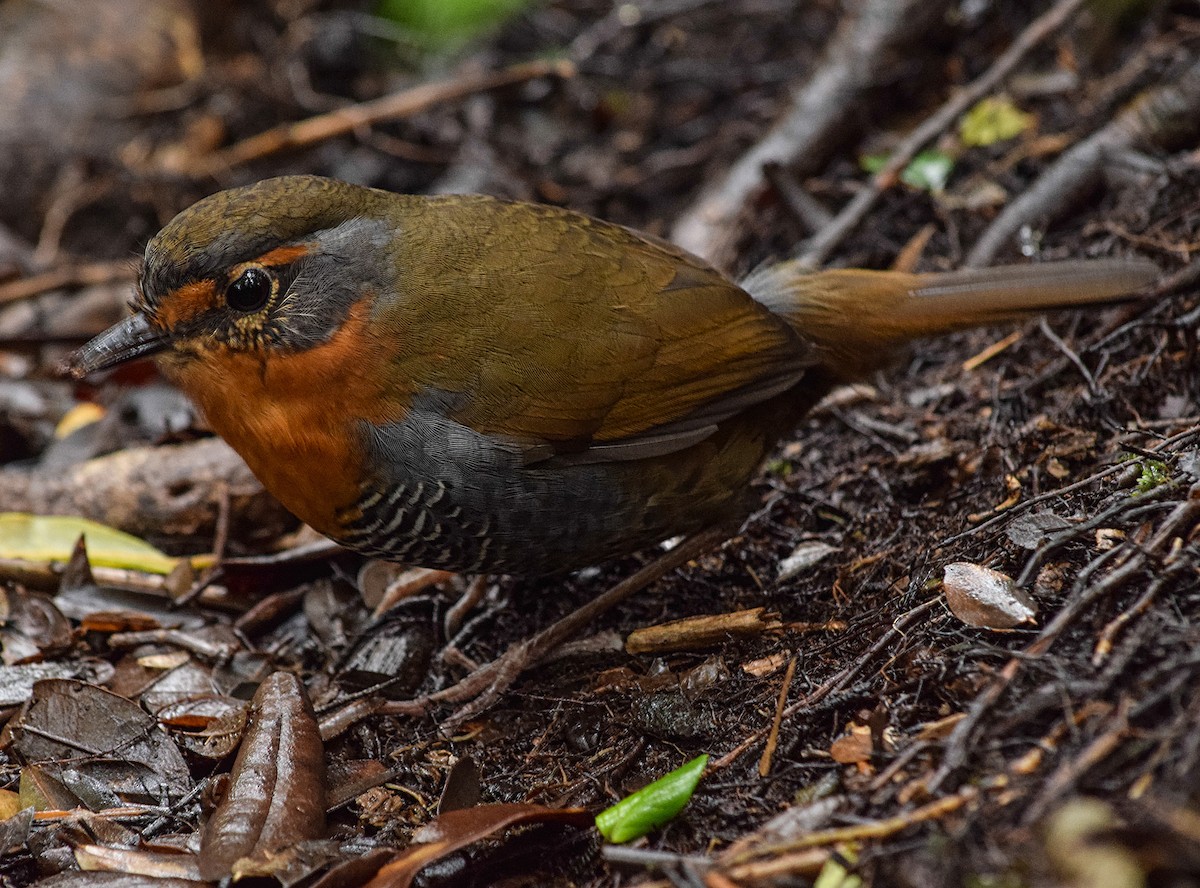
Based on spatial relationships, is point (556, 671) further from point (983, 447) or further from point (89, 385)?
point (89, 385)

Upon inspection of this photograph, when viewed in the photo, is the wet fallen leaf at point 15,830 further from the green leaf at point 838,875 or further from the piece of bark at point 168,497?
the green leaf at point 838,875

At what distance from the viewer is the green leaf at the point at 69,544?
156 inches

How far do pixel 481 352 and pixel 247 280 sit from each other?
0.66 metres

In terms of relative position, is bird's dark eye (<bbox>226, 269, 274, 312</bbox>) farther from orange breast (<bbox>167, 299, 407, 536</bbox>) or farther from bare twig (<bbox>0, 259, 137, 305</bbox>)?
bare twig (<bbox>0, 259, 137, 305</bbox>)

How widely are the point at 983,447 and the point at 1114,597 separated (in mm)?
1328

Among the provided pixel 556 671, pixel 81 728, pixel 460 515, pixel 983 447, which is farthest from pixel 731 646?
pixel 81 728

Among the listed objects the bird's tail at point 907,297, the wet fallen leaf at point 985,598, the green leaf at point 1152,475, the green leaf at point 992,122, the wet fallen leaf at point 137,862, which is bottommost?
the wet fallen leaf at point 137,862

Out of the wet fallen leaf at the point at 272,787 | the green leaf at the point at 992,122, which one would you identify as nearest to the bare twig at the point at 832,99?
the green leaf at the point at 992,122

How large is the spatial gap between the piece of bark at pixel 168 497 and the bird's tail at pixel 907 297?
2.03 m

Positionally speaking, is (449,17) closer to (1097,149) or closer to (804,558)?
(1097,149)

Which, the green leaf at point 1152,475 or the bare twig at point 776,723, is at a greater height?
the green leaf at point 1152,475

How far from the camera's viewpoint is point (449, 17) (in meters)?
6.67

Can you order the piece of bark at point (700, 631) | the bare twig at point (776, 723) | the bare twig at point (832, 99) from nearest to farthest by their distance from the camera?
1. the bare twig at point (776, 723)
2. the piece of bark at point (700, 631)
3. the bare twig at point (832, 99)

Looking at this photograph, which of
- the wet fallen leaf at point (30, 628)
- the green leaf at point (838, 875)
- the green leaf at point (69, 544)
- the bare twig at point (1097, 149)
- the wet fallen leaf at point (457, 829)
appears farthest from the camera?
the bare twig at point (1097, 149)
